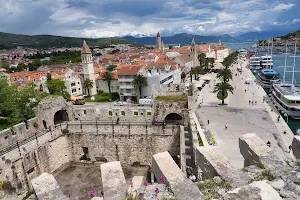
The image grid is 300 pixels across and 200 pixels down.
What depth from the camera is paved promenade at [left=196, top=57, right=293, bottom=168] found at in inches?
697

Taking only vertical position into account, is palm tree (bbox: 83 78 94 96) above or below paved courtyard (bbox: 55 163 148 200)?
above

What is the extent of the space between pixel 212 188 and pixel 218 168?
0.52 metres

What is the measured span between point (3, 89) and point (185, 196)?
32.8m

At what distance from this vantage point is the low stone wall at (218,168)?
4.00 m

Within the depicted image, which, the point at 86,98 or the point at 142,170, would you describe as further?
the point at 86,98

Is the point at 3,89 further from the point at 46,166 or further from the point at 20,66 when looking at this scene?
the point at 20,66

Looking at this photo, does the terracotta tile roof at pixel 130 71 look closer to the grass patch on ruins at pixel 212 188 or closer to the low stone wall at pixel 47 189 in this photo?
the low stone wall at pixel 47 189

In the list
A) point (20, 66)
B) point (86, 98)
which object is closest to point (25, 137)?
point (86, 98)

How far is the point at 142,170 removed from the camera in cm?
Answer: 1543

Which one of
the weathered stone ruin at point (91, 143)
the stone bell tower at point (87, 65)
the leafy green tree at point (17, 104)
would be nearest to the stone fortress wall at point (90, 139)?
the weathered stone ruin at point (91, 143)

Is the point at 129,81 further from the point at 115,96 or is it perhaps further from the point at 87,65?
the point at 87,65

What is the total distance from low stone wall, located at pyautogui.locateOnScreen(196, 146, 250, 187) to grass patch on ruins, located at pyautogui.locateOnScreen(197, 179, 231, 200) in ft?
0.37

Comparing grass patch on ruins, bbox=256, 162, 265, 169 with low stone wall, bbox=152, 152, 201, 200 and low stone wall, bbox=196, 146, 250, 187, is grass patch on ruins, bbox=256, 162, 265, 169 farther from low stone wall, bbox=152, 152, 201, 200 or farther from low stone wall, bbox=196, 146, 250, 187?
low stone wall, bbox=152, 152, 201, 200

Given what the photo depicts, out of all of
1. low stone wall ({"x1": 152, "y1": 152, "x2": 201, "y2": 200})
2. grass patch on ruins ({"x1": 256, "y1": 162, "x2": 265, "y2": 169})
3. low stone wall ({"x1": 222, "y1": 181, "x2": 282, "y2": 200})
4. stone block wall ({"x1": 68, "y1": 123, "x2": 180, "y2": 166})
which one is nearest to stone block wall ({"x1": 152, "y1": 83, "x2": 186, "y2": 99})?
stone block wall ({"x1": 68, "y1": 123, "x2": 180, "y2": 166})
